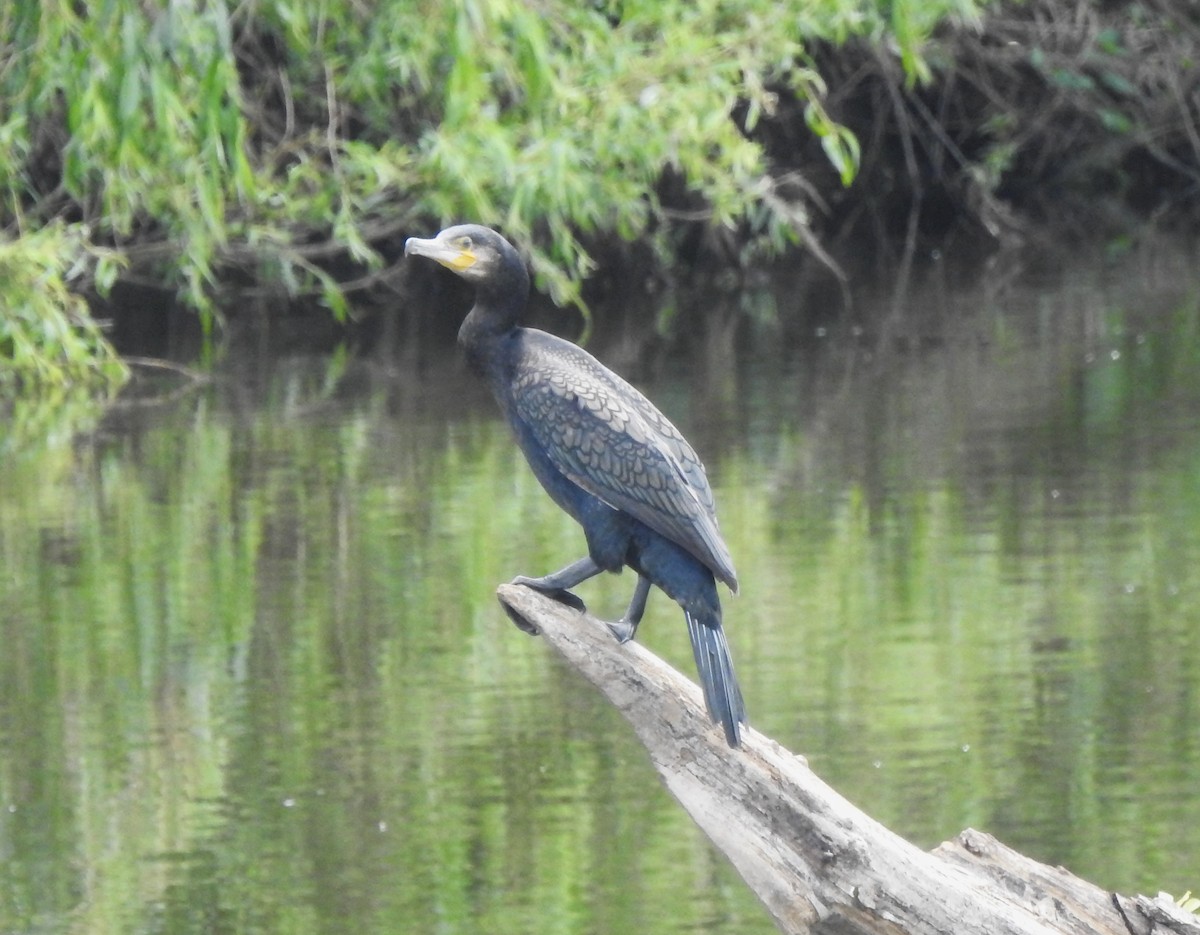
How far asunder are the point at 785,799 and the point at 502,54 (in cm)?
657

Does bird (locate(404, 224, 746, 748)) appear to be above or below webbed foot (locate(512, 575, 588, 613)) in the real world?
above

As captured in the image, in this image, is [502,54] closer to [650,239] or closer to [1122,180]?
[650,239]

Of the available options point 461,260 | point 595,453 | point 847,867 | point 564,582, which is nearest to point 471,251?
point 461,260

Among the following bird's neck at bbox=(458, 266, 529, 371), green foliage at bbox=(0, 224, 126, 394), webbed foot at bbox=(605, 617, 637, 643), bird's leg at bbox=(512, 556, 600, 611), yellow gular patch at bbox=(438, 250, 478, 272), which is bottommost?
green foliage at bbox=(0, 224, 126, 394)

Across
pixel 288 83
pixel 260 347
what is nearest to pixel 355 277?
pixel 260 347

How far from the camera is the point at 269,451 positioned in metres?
9.88

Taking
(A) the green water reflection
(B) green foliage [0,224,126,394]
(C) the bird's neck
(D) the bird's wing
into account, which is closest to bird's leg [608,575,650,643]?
(D) the bird's wing

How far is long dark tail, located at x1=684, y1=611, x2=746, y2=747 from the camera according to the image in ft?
11.1

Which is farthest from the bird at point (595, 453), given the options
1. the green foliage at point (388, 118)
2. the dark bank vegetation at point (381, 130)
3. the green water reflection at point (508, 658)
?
the green foliage at point (388, 118)

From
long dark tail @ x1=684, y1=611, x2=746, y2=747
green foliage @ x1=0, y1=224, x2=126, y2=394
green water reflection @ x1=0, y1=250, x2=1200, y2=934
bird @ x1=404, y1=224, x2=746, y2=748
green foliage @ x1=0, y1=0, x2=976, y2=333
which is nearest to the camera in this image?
long dark tail @ x1=684, y1=611, x2=746, y2=747

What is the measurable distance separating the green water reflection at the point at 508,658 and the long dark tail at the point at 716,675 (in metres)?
1.30

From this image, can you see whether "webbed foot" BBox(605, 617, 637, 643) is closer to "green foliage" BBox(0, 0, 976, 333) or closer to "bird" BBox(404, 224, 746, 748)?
"bird" BBox(404, 224, 746, 748)

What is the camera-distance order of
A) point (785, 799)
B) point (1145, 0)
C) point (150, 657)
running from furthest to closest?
point (1145, 0), point (150, 657), point (785, 799)

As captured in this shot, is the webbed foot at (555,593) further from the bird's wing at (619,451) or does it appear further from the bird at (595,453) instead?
the bird's wing at (619,451)
